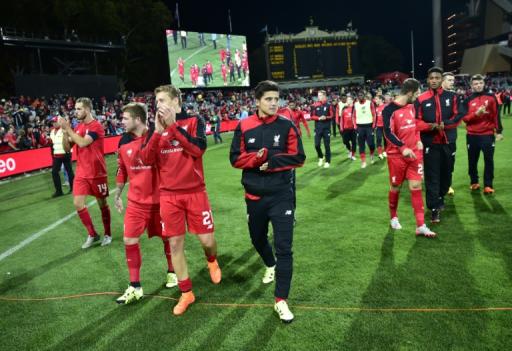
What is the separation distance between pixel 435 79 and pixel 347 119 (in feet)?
22.8

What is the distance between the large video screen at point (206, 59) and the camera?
149 ft

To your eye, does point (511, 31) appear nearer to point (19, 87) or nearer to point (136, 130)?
point (19, 87)

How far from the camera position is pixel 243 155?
3930mm

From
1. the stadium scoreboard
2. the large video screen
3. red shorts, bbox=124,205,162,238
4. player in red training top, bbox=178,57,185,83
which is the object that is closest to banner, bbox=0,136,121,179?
red shorts, bbox=124,205,162,238

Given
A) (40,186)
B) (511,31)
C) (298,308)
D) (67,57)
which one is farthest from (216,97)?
(511,31)

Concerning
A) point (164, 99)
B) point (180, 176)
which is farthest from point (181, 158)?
point (164, 99)

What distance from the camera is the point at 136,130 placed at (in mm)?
4645

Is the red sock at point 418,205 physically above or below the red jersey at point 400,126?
below

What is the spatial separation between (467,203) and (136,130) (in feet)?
19.5

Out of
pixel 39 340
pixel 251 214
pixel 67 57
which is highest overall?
pixel 67 57

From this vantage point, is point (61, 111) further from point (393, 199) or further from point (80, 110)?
point (393, 199)

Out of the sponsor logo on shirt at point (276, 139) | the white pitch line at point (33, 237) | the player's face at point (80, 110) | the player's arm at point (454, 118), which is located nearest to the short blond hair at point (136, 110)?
the sponsor logo on shirt at point (276, 139)

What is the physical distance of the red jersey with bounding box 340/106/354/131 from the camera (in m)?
13.1

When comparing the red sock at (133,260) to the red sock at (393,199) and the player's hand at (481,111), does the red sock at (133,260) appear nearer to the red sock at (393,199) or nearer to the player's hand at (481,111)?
the red sock at (393,199)
